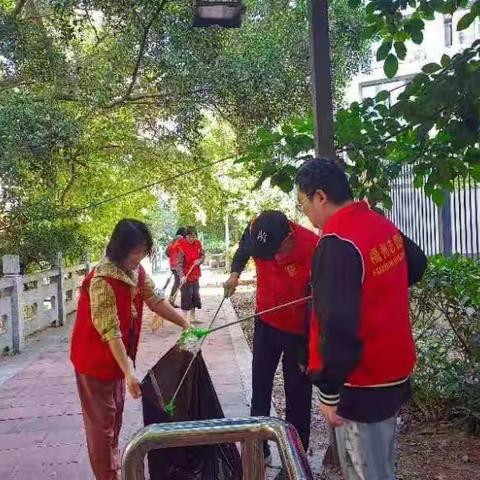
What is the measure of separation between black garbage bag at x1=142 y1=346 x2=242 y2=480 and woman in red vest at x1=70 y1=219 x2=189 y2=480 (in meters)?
0.13

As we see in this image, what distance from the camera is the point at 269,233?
3381mm

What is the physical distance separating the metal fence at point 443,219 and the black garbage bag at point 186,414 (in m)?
3.82

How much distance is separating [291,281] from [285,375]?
1.92 feet

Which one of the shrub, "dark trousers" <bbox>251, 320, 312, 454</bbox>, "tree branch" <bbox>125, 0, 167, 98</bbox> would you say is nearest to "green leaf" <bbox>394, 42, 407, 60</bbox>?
the shrub

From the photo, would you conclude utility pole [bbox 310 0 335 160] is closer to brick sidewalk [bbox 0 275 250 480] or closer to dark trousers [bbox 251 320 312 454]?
dark trousers [bbox 251 320 312 454]

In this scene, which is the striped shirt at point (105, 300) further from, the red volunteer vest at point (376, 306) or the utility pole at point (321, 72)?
the utility pole at point (321, 72)

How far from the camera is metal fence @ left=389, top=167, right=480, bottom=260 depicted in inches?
271

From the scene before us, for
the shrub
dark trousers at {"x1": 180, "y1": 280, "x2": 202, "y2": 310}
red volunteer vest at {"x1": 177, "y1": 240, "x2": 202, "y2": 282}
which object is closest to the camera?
the shrub

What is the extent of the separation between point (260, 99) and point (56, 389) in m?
5.38

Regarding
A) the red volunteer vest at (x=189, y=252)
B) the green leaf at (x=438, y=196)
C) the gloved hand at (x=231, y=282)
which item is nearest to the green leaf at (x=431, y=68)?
the green leaf at (x=438, y=196)

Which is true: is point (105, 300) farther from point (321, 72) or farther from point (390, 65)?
point (390, 65)

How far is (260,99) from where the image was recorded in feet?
31.8

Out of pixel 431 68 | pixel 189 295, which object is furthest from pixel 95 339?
pixel 189 295

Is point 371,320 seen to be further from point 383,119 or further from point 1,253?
point 1,253
